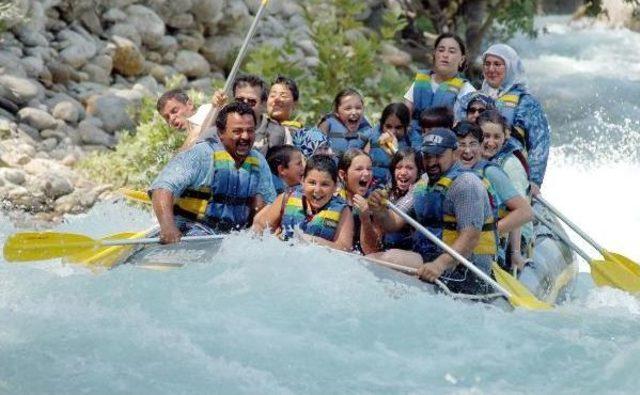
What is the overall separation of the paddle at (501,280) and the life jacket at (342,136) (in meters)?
1.26

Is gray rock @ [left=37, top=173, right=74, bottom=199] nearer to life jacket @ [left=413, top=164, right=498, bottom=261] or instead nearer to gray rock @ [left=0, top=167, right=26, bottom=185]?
gray rock @ [left=0, top=167, right=26, bottom=185]

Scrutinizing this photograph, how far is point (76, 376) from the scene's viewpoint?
570cm

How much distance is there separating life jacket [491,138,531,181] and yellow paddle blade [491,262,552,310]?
674mm

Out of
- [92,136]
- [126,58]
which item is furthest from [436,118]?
[126,58]

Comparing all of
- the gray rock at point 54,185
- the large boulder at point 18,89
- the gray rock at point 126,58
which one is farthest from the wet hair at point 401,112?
the gray rock at point 126,58

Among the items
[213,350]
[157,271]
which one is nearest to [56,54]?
[157,271]

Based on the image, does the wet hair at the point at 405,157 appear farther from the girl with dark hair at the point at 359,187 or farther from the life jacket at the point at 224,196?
the life jacket at the point at 224,196

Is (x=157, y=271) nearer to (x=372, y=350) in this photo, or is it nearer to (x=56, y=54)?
A: (x=372, y=350)

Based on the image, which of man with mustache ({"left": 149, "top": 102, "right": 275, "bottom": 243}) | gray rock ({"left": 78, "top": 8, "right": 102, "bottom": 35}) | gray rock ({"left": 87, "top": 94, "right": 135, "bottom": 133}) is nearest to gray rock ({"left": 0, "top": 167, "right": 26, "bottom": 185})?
gray rock ({"left": 87, "top": 94, "right": 135, "bottom": 133})

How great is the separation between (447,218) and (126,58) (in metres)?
6.27

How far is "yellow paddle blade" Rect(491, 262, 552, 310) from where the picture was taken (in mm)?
6633

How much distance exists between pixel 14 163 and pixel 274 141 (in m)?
3.57

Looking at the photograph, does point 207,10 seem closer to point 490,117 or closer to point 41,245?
point 490,117

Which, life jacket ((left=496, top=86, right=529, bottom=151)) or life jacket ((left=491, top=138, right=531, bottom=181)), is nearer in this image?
life jacket ((left=491, top=138, right=531, bottom=181))
